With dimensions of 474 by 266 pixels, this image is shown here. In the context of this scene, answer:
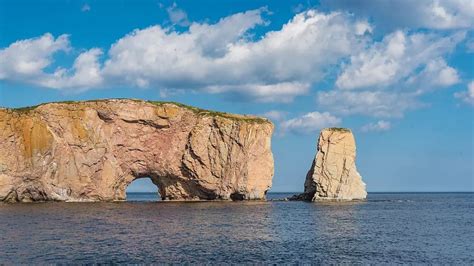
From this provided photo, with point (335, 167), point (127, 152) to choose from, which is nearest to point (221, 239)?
point (127, 152)

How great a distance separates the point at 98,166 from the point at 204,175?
1857 cm

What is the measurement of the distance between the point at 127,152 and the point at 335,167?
3938 cm

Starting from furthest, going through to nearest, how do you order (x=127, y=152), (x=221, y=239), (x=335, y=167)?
1. (x=335, y=167)
2. (x=127, y=152)
3. (x=221, y=239)

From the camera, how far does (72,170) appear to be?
298ft

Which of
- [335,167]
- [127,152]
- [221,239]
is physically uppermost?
[127,152]

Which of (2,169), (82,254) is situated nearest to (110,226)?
(82,254)

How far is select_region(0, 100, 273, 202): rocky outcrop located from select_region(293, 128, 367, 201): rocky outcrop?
11020 millimetres

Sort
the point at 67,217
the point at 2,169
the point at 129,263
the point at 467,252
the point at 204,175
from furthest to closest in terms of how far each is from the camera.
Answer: the point at 204,175
the point at 2,169
the point at 67,217
the point at 467,252
the point at 129,263

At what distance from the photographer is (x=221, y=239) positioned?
45.2 m

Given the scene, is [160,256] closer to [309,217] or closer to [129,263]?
[129,263]

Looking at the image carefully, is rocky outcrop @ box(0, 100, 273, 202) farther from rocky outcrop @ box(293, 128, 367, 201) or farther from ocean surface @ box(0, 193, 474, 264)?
ocean surface @ box(0, 193, 474, 264)

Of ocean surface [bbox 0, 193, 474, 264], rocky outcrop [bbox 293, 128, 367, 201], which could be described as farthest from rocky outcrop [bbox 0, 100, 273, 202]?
ocean surface [bbox 0, 193, 474, 264]

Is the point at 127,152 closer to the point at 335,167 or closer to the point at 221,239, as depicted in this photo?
the point at 335,167

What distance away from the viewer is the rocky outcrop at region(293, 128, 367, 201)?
347ft
